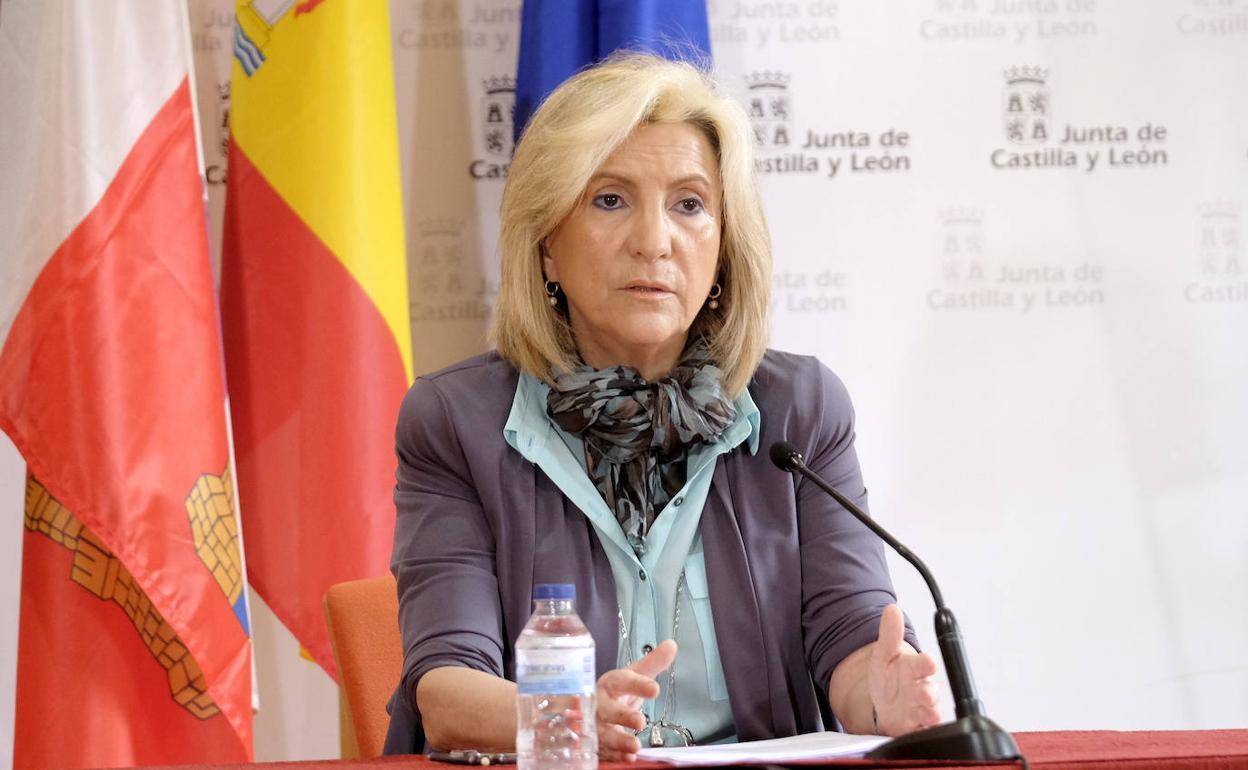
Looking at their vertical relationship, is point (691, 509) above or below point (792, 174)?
below

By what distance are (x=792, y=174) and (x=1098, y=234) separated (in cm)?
A: 79

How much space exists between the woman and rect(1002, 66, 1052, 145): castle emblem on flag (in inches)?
58.1

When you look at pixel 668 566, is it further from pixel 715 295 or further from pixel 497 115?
pixel 497 115

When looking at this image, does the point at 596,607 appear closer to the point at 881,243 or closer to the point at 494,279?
the point at 494,279

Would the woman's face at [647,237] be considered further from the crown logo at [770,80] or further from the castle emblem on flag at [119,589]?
the crown logo at [770,80]

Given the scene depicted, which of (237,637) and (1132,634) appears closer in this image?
(237,637)

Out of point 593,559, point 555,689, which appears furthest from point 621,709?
point 593,559

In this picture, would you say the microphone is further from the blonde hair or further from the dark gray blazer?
the blonde hair

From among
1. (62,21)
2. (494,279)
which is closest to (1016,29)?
(494,279)

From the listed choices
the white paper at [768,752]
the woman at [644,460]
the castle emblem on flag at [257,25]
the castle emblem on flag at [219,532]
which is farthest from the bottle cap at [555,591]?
the castle emblem on flag at [257,25]

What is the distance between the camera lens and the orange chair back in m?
2.01

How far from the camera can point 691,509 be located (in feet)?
6.16

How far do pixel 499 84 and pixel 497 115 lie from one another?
0.25 ft

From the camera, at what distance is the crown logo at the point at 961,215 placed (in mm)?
3299
